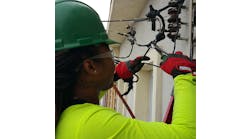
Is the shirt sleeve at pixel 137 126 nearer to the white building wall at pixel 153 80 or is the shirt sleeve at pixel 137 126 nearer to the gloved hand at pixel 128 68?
the gloved hand at pixel 128 68

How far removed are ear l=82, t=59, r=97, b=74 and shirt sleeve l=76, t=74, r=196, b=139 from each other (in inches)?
4.3

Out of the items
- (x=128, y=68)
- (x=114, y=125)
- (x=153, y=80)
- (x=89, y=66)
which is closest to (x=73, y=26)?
(x=89, y=66)

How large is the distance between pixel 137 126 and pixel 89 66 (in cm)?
21

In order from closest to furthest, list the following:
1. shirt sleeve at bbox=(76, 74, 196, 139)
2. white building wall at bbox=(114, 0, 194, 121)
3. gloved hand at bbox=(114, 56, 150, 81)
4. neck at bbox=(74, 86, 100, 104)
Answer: shirt sleeve at bbox=(76, 74, 196, 139)
neck at bbox=(74, 86, 100, 104)
gloved hand at bbox=(114, 56, 150, 81)
white building wall at bbox=(114, 0, 194, 121)

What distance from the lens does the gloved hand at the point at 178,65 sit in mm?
812

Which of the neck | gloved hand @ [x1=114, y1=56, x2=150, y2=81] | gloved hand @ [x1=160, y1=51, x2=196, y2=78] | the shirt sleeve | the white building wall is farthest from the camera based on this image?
the white building wall

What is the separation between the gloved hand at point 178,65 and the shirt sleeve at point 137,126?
0.33 feet

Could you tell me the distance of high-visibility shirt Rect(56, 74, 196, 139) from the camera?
0.60m

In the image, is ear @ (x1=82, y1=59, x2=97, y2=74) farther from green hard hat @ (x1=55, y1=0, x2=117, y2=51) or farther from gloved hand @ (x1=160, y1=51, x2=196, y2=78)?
gloved hand @ (x1=160, y1=51, x2=196, y2=78)

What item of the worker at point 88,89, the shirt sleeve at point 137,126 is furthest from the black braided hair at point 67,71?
the shirt sleeve at point 137,126

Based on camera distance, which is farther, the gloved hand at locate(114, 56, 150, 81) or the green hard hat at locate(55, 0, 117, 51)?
the gloved hand at locate(114, 56, 150, 81)

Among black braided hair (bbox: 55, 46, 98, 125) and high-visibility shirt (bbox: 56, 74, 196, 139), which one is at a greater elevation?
black braided hair (bbox: 55, 46, 98, 125)

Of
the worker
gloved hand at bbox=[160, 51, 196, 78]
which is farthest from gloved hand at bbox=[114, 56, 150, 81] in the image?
the worker
